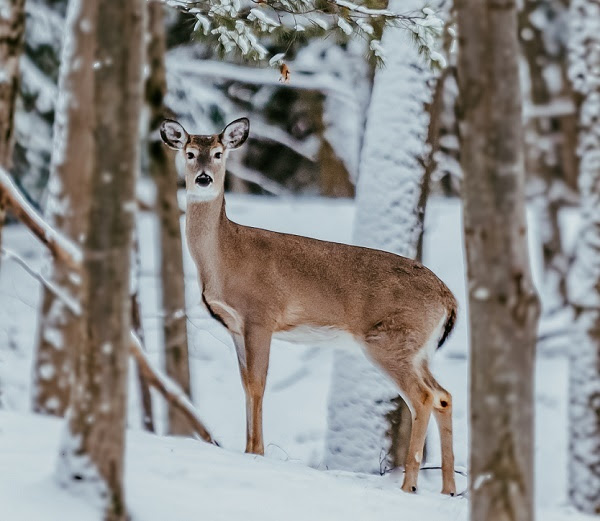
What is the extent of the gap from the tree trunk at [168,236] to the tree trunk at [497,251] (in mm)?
6315

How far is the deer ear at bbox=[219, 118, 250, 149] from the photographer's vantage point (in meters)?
8.30

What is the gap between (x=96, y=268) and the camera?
14.4 feet

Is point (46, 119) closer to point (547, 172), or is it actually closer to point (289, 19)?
point (289, 19)

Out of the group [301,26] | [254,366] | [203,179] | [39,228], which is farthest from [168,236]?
[39,228]

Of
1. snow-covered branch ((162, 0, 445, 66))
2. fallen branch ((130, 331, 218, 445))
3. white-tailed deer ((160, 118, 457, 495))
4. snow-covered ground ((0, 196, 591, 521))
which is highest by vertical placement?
snow-covered branch ((162, 0, 445, 66))

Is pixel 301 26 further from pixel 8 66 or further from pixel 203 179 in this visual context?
pixel 8 66

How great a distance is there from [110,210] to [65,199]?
496cm

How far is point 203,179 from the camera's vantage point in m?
7.95

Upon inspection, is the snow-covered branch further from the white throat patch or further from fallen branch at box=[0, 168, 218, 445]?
fallen branch at box=[0, 168, 218, 445]

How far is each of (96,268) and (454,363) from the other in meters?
11.6

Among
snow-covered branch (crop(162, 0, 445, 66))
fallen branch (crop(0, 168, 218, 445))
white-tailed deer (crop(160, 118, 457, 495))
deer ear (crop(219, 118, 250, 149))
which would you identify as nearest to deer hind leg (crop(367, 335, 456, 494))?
white-tailed deer (crop(160, 118, 457, 495))

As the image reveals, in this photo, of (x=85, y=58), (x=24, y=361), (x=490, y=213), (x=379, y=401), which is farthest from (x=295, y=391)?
(x=490, y=213)

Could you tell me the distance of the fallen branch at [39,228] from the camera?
451 cm

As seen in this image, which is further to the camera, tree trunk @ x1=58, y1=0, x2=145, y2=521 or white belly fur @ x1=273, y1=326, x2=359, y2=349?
white belly fur @ x1=273, y1=326, x2=359, y2=349
